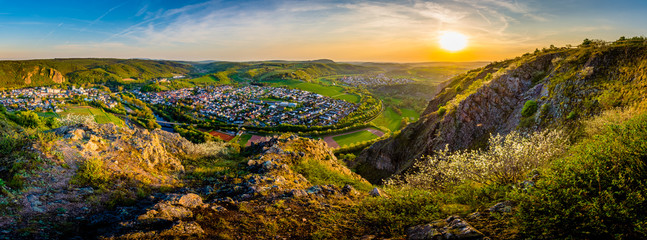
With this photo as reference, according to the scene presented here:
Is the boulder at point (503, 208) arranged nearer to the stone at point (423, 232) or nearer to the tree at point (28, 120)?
the stone at point (423, 232)

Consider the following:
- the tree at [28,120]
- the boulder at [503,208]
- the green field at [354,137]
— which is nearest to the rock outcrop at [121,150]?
the boulder at [503,208]

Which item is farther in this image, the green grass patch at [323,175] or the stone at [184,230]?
the green grass patch at [323,175]

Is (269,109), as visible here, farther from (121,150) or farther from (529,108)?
(529,108)

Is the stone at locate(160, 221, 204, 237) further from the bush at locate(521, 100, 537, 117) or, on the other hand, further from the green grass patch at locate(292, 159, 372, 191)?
the bush at locate(521, 100, 537, 117)

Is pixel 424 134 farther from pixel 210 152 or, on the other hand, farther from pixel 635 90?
pixel 210 152

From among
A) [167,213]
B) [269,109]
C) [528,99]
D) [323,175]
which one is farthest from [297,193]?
[269,109]

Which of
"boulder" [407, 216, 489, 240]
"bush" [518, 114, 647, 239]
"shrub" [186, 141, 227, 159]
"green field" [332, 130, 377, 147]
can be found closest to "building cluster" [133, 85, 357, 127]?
"green field" [332, 130, 377, 147]
